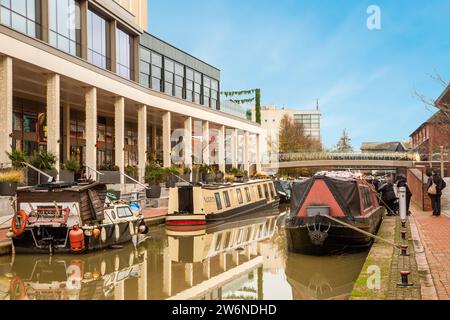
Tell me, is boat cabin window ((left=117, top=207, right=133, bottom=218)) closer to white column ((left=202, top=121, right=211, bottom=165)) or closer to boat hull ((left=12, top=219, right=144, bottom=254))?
boat hull ((left=12, top=219, right=144, bottom=254))

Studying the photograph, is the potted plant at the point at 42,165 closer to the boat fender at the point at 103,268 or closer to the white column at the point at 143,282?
the boat fender at the point at 103,268

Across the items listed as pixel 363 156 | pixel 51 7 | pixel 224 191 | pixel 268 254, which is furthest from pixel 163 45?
pixel 363 156

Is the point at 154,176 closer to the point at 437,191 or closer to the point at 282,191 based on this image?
the point at 282,191

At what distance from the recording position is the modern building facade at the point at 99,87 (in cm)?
2192

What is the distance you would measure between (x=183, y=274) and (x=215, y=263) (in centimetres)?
165

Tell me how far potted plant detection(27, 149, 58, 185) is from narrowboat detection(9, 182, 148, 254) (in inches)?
220

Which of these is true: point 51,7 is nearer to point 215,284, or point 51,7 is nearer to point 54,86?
point 54,86

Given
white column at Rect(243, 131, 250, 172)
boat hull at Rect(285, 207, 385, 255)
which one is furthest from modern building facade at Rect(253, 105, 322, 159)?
boat hull at Rect(285, 207, 385, 255)

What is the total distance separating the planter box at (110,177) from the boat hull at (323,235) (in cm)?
1412

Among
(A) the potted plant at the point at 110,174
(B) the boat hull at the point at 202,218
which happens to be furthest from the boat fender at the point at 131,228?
(A) the potted plant at the point at 110,174

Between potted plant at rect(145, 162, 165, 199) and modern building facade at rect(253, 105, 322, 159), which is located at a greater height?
modern building facade at rect(253, 105, 322, 159)

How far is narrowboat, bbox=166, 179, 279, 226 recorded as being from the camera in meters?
19.8

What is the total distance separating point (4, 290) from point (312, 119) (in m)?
138

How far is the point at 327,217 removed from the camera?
12531mm
